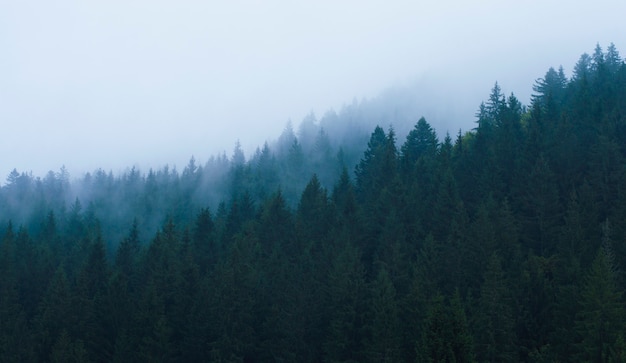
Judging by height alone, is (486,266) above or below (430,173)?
below

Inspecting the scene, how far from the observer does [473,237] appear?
46.0 metres

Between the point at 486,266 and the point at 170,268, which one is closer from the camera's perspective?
the point at 486,266

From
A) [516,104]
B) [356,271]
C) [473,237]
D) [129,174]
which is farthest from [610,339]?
[129,174]

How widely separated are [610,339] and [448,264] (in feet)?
48.5

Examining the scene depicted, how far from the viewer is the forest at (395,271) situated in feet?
122

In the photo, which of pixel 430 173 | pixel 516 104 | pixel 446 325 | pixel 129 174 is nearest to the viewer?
pixel 446 325

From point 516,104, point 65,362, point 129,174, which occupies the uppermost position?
point 129,174

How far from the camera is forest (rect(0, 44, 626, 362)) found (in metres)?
37.3

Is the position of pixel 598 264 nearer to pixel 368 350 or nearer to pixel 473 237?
pixel 473 237

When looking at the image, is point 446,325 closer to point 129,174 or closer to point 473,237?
point 473,237

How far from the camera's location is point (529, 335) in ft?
127

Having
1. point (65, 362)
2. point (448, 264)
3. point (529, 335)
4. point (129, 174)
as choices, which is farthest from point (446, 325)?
point (129, 174)

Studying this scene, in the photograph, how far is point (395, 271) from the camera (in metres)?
48.4

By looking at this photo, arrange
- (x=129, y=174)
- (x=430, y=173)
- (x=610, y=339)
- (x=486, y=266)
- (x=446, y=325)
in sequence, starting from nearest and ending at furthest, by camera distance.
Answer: (x=446, y=325) → (x=610, y=339) → (x=486, y=266) → (x=430, y=173) → (x=129, y=174)
